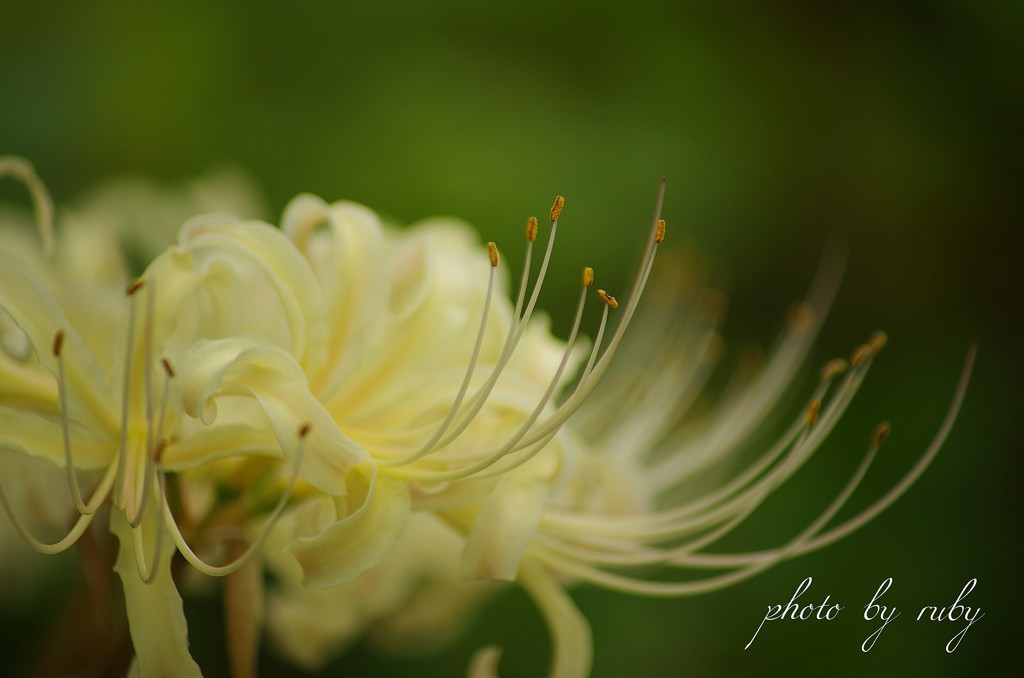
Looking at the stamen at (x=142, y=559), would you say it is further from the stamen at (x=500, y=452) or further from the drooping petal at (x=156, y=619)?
the stamen at (x=500, y=452)

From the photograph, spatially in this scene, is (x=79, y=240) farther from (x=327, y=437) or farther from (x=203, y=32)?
(x=203, y=32)

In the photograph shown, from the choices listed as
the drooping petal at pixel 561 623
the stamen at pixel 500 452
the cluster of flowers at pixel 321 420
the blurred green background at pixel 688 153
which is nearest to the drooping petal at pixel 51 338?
the cluster of flowers at pixel 321 420

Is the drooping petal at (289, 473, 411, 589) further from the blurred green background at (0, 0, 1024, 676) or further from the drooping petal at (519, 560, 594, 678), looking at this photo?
the blurred green background at (0, 0, 1024, 676)

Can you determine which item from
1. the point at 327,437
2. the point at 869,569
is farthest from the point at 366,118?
the point at 327,437

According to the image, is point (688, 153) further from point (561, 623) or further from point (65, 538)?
point (65, 538)

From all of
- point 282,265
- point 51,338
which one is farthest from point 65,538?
point 282,265

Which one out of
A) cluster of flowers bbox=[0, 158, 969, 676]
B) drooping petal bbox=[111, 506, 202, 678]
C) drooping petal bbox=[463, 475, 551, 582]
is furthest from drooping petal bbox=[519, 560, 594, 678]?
drooping petal bbox=[111, 506, 202, 678]
